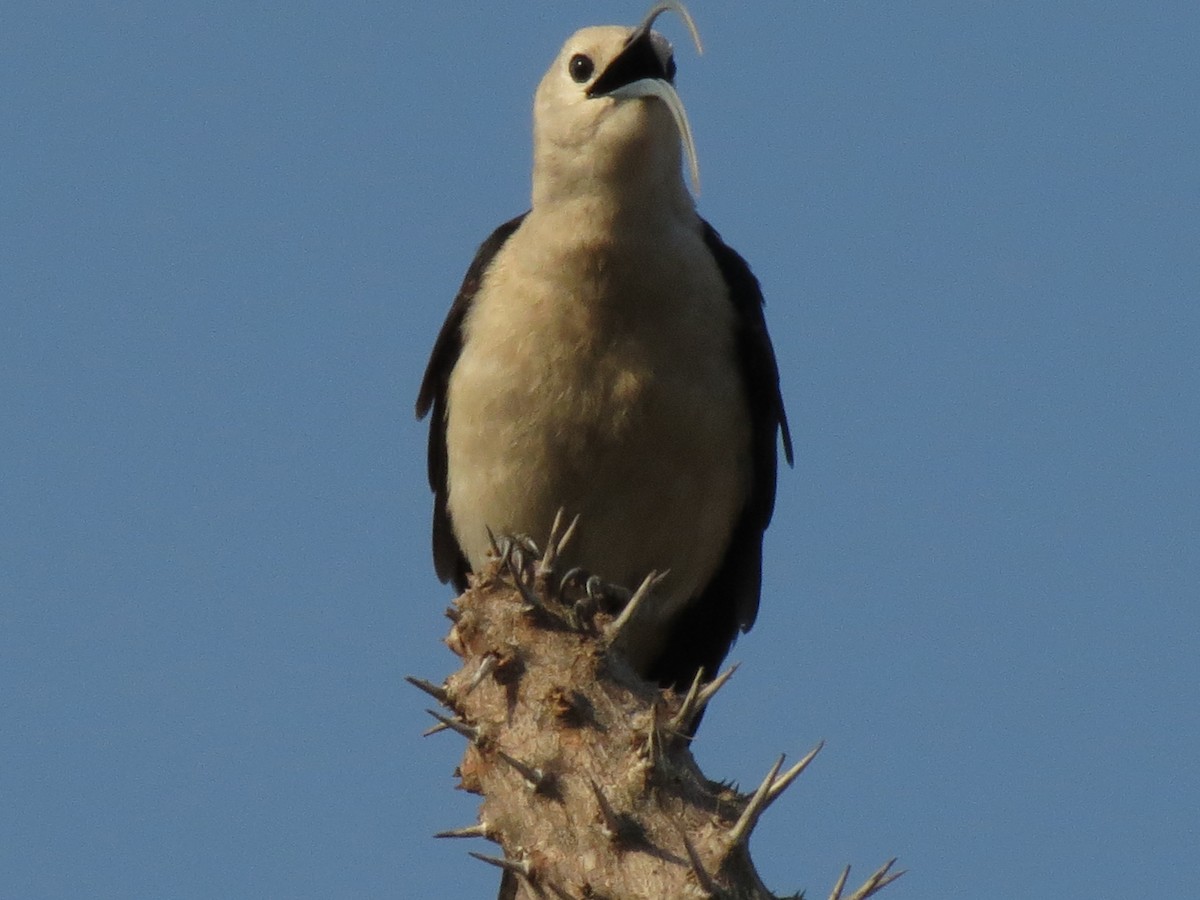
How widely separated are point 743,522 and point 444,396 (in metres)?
1.62

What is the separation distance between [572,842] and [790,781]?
562 millimetres

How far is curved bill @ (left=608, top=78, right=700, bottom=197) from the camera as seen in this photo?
23.4 feet

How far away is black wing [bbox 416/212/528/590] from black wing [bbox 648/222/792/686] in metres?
1.09

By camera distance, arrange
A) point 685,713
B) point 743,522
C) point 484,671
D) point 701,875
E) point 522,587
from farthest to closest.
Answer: point 743,522 → point 522,587 → point 484,671 → point 685,713 → point 701,875

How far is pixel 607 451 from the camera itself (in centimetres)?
787

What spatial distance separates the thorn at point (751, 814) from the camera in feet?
14.1

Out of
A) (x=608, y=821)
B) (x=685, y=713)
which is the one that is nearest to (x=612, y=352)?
(x=685, y=713)

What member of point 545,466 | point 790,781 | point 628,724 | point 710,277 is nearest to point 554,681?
point 628,724

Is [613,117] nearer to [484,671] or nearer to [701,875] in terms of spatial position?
[484,671]

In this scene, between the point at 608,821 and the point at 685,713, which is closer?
the point at 608,821

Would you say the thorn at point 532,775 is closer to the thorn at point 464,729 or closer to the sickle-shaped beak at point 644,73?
the thorn at point 464,729

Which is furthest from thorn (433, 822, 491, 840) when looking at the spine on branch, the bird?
the bird

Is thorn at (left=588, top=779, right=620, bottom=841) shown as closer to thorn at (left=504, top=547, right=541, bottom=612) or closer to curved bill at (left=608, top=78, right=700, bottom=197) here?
thorn at (left=504, top=547, right=541, bottom=612)

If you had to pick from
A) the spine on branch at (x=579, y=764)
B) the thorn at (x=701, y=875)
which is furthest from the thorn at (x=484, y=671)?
the thorn at (x=701, y=875)
